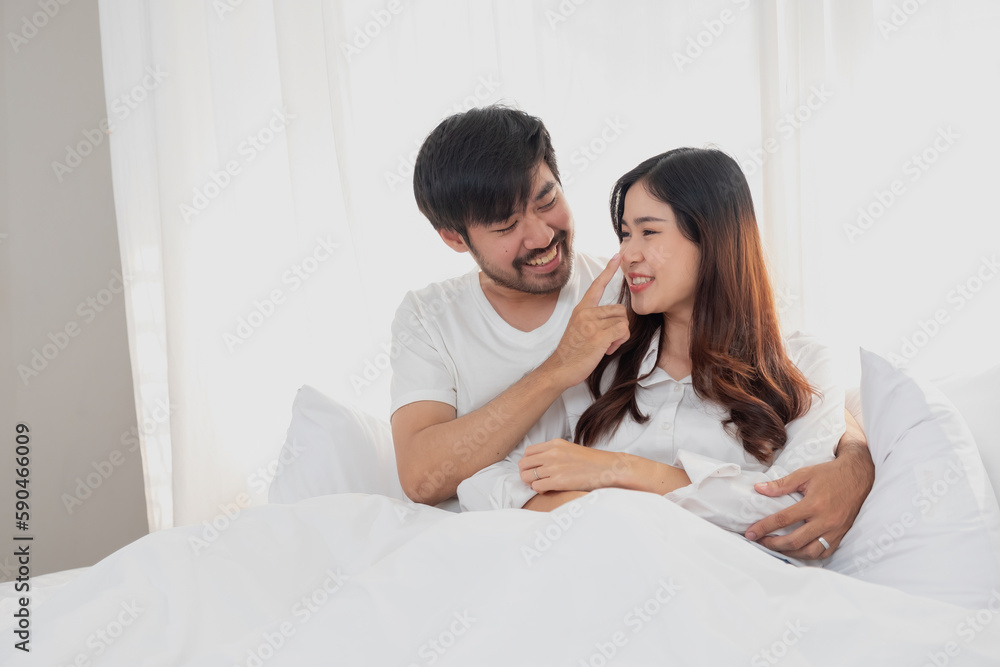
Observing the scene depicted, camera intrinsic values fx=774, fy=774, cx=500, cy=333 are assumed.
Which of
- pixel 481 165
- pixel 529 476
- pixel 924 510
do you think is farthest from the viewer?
pixel 481 165

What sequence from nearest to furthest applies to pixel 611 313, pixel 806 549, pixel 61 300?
pixel 806 549, pixel 611 313, pixel 61 300

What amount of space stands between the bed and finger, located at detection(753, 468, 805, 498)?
0.12 m

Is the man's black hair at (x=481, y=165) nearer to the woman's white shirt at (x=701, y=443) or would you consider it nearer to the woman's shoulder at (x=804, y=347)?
the woman's white shirt at (x=701, y=443)

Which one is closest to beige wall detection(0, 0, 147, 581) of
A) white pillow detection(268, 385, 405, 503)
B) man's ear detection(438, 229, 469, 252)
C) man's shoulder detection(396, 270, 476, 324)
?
white pillow detection(268, 385, 405, 503)

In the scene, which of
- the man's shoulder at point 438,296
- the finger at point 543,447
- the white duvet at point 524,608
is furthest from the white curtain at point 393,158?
the white duvet at point 524,608

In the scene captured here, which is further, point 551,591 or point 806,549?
point 806,549

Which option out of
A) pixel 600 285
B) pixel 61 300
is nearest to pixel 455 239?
pixel 600 285

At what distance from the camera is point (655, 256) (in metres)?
1.54

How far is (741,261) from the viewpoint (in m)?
1.56

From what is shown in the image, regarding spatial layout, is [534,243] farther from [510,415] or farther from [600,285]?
[510,415]

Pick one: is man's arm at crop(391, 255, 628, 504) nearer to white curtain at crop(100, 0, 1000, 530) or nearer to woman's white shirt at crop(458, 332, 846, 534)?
woman's white shirt at crop(458, 332, 846, 534)

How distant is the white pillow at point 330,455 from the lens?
1670 millimetres

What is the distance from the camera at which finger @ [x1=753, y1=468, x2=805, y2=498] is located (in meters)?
1.29

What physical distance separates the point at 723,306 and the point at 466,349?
57cm
